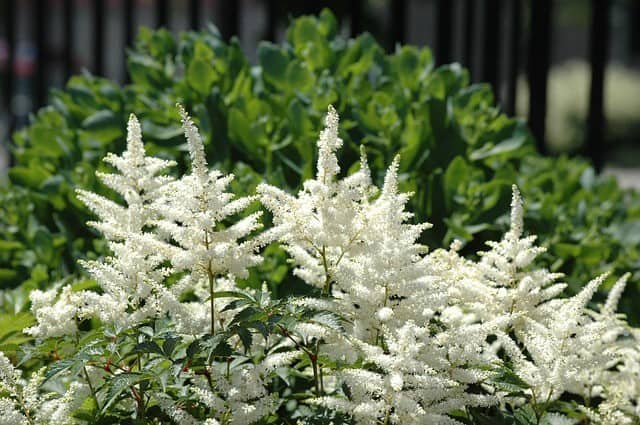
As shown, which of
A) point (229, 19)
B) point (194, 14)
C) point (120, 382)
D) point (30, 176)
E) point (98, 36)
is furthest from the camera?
point (98, 36)

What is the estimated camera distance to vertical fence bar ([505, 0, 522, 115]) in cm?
492

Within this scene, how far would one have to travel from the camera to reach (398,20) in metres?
4.56

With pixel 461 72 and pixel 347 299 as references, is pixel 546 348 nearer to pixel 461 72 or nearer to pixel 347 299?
pixel 347 299

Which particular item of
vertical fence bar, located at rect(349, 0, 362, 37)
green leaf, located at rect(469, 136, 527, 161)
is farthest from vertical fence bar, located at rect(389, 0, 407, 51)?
green leaf, located at rect(469, 136, 527, 161)

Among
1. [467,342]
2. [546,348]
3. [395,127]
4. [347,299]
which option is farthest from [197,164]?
[395,127]

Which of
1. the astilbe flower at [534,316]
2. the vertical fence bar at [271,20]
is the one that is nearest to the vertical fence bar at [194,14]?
the vertical fence bar at [271,20]

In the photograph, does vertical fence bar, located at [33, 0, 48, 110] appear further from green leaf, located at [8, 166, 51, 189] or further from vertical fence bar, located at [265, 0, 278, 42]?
green leaf, located at [8, 166, 51, 189]

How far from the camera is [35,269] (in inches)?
122

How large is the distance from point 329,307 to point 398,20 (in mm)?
2775

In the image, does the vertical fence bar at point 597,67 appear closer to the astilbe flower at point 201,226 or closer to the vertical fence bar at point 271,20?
the vertical fence bar at point 271,20

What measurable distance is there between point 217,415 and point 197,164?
1.66 feet

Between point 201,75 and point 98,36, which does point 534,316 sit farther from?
point 98,36

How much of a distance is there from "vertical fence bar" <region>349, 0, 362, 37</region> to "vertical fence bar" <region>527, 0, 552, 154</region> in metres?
0.86

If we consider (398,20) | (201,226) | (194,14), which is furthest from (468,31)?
(201,226)
